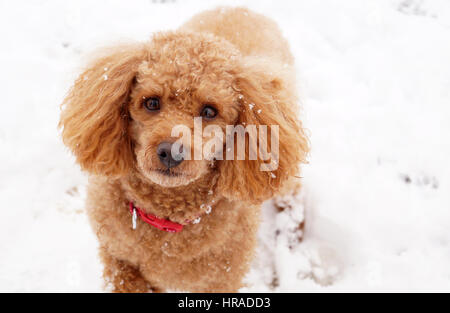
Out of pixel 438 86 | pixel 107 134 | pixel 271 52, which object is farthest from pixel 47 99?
pixel 438 86

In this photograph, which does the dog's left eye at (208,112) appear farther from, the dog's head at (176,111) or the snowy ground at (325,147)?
the snowy ground at (325,147)

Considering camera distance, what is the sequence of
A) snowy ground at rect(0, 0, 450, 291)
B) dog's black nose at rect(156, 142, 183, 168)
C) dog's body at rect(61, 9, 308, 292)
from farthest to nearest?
snowy ground at rect(0, 0, 450, 291) → dog's body at rect(61, 9, 308, 292) → dog's black nose at rect(156, 142, 183, 168)

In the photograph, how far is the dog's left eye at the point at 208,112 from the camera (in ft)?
5.39

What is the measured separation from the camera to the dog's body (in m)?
1.61

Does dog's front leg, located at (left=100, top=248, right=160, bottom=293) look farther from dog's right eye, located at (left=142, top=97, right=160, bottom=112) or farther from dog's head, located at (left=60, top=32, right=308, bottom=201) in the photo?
dog's right eye, located at (left=142, top=97, right=160, bottom=112)

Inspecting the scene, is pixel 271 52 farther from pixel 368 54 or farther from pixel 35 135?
pixel 35 135

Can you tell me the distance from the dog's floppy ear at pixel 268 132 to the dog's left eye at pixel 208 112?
168mm

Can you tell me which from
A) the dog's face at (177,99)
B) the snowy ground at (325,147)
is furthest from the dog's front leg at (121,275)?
the dog's face at (177,99)

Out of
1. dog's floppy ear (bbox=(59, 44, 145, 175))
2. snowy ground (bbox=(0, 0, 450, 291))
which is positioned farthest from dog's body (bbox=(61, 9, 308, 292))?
snowy ground (bbox=(0, 0, 450, 291))

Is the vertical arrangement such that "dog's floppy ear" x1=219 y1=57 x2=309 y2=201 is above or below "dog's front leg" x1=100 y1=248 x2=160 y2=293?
above

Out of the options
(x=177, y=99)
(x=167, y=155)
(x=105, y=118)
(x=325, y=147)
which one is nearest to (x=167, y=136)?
(x=167, y=155)

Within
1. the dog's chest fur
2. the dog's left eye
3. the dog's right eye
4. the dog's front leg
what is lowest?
the dog's front leg

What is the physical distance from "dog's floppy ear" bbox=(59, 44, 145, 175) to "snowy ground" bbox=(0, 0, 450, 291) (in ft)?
1.21

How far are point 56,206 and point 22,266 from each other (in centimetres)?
43
